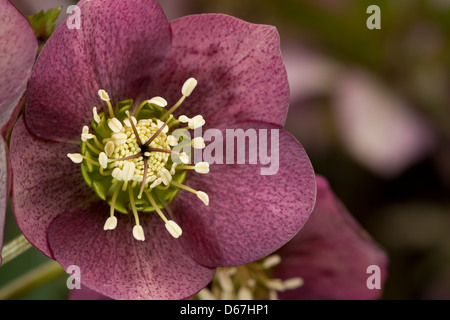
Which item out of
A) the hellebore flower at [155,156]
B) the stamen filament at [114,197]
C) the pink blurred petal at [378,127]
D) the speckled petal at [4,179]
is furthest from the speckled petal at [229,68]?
the pink blurred petal at [378,127]

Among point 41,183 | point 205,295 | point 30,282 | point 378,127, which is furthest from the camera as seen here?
point 378,127

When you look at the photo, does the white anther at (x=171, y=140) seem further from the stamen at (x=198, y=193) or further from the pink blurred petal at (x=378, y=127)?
the pink blurred petal at (x=378, y=127)

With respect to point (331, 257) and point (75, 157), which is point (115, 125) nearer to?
point (75, 157)

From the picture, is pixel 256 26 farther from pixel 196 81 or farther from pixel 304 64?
pixel 304 64

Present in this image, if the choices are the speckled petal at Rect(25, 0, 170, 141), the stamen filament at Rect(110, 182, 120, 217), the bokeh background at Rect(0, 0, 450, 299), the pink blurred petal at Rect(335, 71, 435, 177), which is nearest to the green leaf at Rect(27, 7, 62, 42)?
the speckled petal at Rect(25, 0, 170, 141)

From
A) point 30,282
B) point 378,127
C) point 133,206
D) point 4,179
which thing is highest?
point 4,179

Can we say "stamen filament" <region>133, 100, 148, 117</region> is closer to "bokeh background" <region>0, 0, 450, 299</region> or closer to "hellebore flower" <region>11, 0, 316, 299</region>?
"hellebore flower" <region>11, 0, 316, 299</region>

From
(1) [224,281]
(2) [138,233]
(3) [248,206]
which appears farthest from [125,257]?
(1) [224,281]
